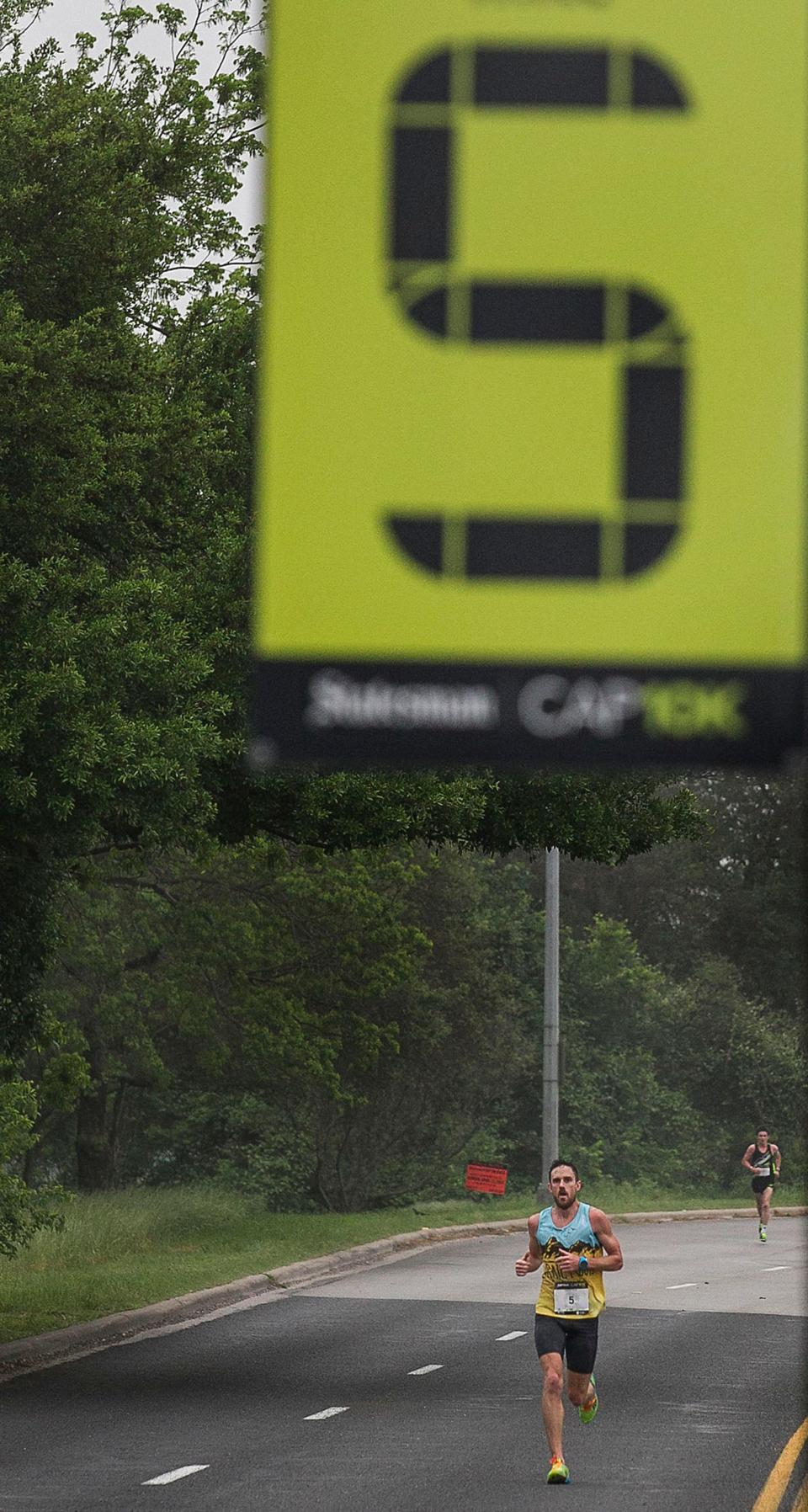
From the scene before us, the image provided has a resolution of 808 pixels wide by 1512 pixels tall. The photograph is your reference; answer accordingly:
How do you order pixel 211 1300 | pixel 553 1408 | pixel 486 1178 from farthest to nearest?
pixel 486 1178 < pixel 211 1300 < pixel 553 1408

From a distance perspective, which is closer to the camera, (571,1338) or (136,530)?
(571,1338)

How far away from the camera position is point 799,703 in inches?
189

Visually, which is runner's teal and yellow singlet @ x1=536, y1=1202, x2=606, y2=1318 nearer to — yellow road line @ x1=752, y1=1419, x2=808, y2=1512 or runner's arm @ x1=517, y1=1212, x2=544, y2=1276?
runner's arm @ x1=517, y1=1212, x2=544, y2=1276

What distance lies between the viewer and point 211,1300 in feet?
79.3

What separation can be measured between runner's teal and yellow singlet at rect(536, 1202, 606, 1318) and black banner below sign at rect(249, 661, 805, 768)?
8.91 metres

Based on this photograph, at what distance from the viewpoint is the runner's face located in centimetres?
1336

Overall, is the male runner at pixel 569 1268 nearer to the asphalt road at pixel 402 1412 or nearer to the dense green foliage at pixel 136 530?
the asphalt road at pixel 402 1412

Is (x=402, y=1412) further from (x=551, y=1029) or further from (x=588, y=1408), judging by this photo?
(x=551, y=1029)

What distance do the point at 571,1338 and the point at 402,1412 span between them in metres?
3.15

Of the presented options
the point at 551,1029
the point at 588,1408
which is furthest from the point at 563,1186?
the point at 551,1029

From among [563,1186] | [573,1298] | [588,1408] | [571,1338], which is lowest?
[588,1408]

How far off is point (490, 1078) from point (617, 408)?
41384mm

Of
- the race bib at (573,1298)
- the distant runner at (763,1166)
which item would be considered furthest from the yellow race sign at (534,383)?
the distant runner at (763,1166)

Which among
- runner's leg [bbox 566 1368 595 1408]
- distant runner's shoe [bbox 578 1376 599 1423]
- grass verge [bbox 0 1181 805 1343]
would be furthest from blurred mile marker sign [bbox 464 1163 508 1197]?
runner's leg [bbox 566 1368 595 1408]
